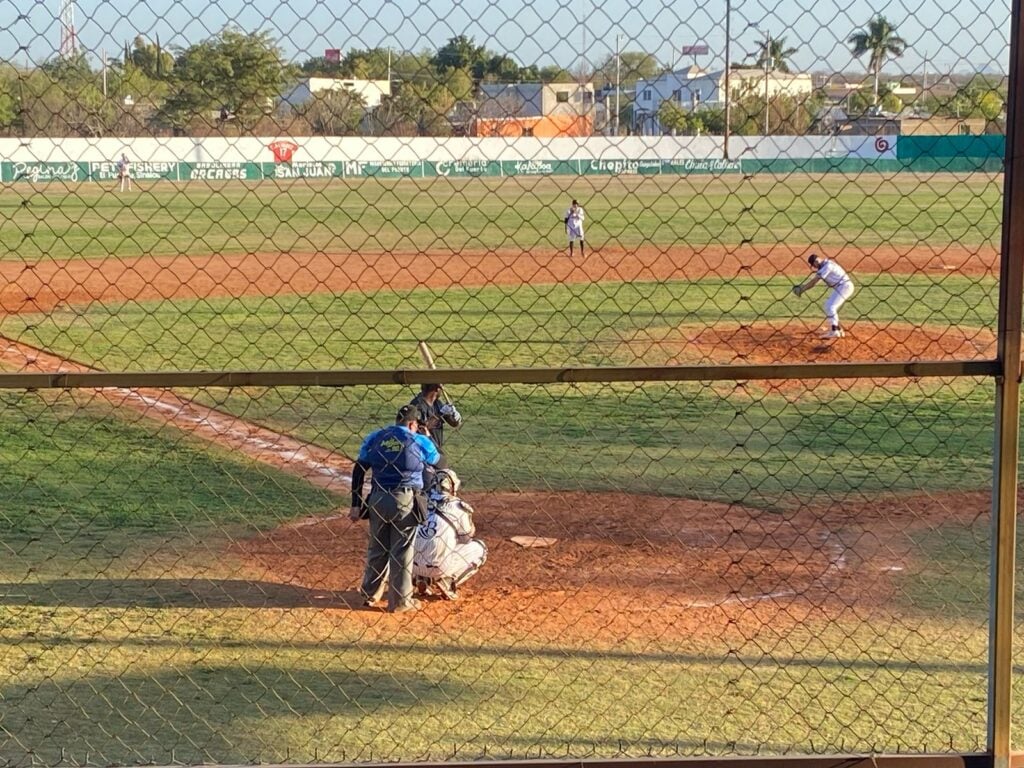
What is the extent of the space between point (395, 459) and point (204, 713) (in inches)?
76.3

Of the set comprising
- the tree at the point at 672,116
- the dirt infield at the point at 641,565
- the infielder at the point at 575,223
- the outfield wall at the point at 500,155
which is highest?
the tree at the point at 672,116

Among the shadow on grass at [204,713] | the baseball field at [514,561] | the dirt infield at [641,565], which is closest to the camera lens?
the shadow on grass at [204,713]

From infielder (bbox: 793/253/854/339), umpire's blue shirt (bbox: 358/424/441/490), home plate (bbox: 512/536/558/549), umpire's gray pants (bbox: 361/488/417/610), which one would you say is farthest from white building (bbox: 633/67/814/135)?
infielder (bbox: 793/253/854/339)

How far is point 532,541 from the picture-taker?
8.83 metres

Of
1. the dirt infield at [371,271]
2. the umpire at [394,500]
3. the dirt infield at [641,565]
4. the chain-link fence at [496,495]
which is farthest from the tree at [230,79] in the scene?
the dirt infield at [371,271]

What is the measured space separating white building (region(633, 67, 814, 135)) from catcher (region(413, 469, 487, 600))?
3378mm

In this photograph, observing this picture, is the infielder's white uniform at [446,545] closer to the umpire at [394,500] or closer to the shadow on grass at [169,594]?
the umpire at [394,500]

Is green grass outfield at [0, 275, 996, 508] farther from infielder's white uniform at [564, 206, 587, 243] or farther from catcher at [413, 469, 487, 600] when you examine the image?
infielder's white uniform at [564, 206, 587, 243]

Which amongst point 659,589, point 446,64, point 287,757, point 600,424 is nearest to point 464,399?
point 600,424

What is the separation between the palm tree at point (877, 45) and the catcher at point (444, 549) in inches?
162

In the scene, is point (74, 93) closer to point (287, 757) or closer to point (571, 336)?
point (287, 757)

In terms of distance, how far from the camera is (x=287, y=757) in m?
5.48

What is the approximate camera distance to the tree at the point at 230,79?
4555mm

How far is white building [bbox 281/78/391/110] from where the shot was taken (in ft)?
15.1
